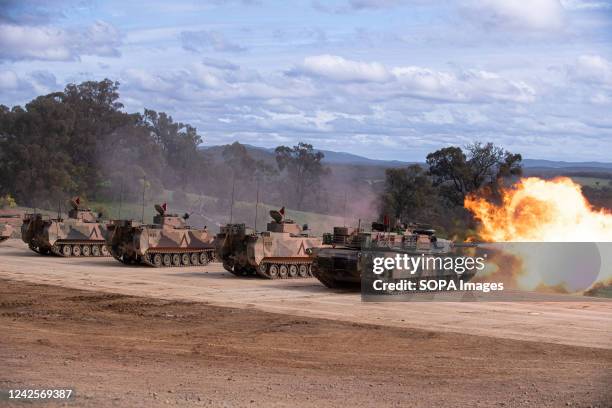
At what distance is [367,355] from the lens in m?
16.5

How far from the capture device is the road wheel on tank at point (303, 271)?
1376 inches

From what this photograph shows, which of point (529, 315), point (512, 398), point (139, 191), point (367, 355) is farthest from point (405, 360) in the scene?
point (139, 191)

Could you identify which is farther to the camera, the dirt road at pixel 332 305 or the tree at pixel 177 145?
the tree at pixel 177 145

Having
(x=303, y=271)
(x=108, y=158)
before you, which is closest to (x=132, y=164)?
(x=108, y=158)

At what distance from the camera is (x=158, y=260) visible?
38281 millimetres

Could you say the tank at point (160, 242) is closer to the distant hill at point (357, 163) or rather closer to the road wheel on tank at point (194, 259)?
the road wheel on tank at point (194, 259)

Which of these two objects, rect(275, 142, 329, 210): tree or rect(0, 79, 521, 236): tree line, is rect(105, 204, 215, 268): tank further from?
rect(275, 142, 329, 210): tree

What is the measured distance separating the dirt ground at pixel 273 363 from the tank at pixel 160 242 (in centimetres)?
1507

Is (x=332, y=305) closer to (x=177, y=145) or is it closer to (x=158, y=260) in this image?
(x=158, y=260)

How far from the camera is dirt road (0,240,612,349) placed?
21.1m

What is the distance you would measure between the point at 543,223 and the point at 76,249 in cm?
2255

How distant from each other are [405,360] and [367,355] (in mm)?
792

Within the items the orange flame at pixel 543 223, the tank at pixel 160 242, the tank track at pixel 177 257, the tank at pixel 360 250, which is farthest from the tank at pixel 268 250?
the orange flame at pixel 543 223

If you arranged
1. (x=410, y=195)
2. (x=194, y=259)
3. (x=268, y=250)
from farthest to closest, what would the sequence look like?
(x=410, y=195), (x=194, y=259), (x=268, y=250)
